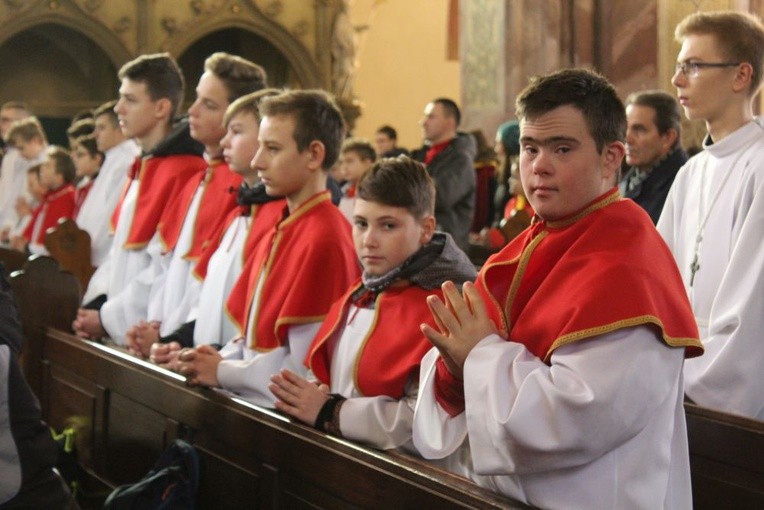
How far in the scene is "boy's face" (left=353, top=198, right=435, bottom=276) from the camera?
323cm

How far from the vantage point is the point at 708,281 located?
12.0ft

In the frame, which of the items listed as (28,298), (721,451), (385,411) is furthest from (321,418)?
(28,298)

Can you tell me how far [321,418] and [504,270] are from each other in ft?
2.82

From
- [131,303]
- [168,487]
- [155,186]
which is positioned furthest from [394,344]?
[155,186]

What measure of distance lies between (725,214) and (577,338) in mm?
1690

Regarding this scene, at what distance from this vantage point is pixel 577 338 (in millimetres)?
2150

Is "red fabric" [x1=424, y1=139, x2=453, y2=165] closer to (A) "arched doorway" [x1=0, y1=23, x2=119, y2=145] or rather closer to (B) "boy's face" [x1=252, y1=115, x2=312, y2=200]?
(B) "boy's face" [x1=252, y1=115, x2=312, y2=200]

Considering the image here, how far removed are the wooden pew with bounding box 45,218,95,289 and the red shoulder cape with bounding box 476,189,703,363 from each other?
3.98m

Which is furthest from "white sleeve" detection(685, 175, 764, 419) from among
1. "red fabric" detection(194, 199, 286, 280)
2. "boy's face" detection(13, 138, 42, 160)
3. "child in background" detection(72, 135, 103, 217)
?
"boy's face" detection(13, 138, 42, 160)

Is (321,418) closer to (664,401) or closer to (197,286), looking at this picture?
(664,401)

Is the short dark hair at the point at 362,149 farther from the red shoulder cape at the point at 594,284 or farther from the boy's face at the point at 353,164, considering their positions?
the red shoulder cape at the point at 594,284

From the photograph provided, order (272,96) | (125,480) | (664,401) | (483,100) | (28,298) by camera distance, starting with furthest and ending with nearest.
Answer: (483,100)
(28,298)
(125,480)
(272,96)
(664,401)

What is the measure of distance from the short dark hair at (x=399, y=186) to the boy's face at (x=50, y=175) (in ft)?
18.9

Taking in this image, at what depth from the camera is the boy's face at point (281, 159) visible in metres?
3.76
